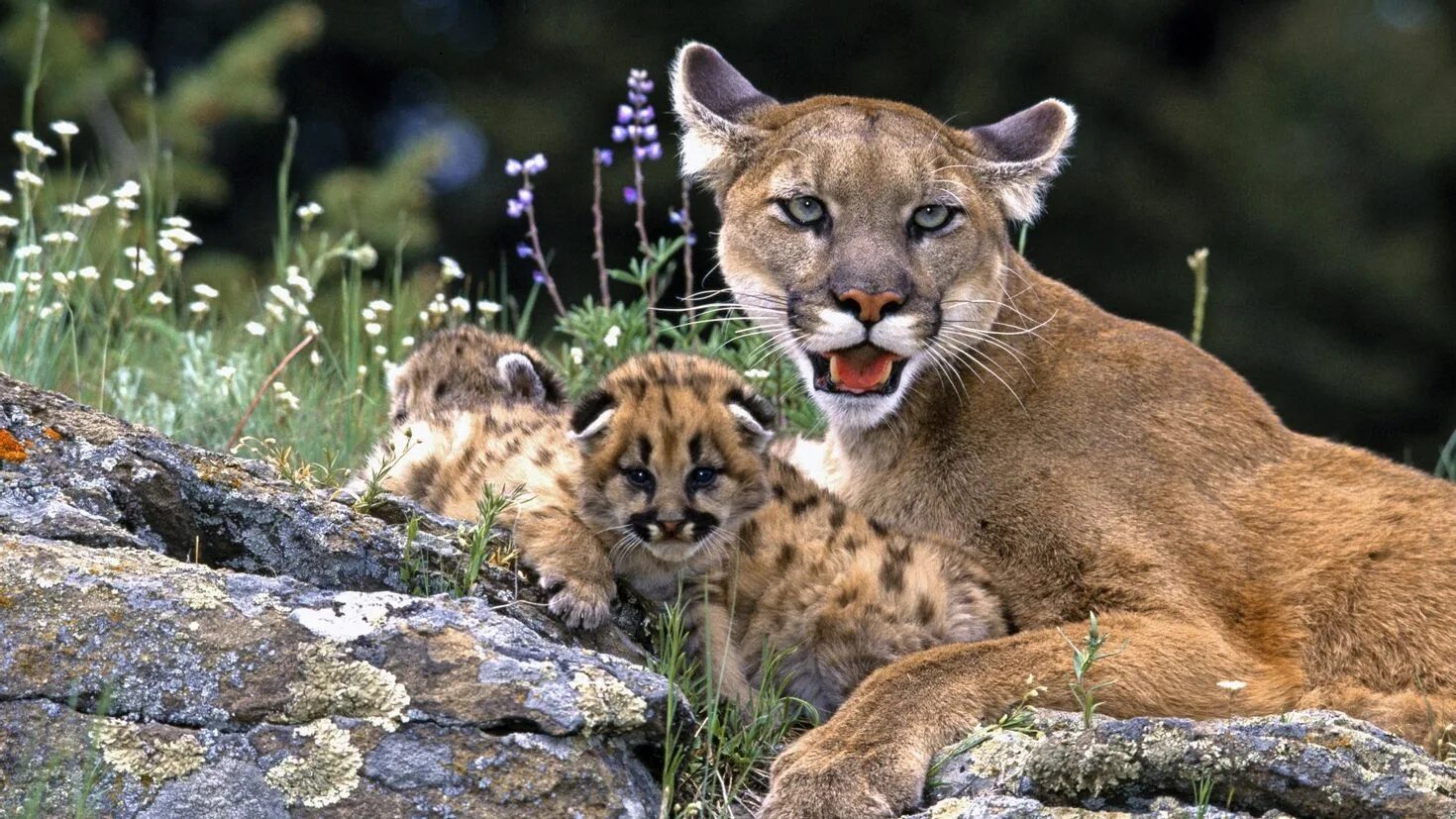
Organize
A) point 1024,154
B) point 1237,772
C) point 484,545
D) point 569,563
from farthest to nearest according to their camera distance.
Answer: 1. point 1024,154
2. point 569,563
3. point 484,545
4. point 1237,772

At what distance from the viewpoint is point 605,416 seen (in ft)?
19.1

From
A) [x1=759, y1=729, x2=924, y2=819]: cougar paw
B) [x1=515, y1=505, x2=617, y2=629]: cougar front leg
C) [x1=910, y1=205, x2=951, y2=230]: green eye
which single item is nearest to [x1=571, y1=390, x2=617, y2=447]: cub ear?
[x1=515, y1=505, x2=617, y2=629]: cougar front leg

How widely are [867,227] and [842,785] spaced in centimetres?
237

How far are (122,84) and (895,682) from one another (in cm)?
1174

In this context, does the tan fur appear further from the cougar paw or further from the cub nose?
the cougar paw

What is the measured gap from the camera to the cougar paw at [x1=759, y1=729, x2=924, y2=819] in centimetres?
512

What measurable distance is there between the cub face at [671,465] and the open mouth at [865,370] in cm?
76

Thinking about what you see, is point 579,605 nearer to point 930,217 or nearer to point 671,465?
point 671,465


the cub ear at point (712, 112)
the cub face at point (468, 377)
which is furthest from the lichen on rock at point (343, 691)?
the cub ear at point (712, 112)

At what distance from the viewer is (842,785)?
5.21 m

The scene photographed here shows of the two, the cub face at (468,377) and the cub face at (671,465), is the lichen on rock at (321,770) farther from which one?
the cub face at (468,377)

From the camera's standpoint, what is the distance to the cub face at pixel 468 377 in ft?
24.0

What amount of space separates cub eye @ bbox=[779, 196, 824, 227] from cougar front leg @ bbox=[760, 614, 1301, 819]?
5.72ft

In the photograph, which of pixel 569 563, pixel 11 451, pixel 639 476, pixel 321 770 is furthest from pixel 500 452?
pixel 321 770
